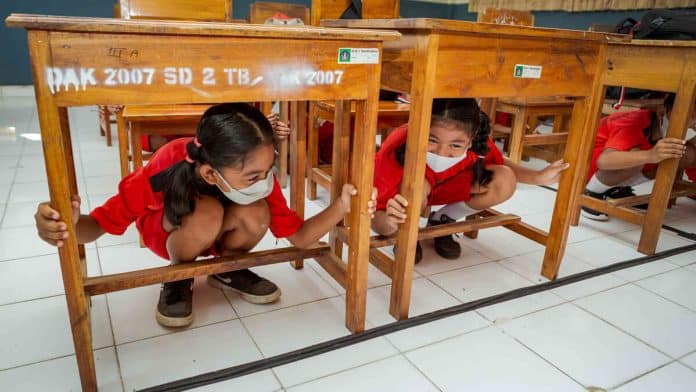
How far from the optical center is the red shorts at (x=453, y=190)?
1.82 meters

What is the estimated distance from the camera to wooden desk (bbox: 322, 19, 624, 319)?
47.9 inches

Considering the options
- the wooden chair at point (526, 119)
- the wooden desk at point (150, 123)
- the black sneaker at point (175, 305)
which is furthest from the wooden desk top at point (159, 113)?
the wooden chair at point (526, 119)

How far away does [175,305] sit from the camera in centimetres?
141

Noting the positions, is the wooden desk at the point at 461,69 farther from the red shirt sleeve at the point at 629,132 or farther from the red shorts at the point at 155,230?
the red shirt sleeve at the point at 629,132

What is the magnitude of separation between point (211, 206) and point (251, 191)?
0.15 m

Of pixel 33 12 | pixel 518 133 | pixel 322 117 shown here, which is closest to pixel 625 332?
pixel 322 117

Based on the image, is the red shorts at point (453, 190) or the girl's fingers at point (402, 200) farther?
the red shorts at point (453, 190)

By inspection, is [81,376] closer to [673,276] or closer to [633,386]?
[633,386]

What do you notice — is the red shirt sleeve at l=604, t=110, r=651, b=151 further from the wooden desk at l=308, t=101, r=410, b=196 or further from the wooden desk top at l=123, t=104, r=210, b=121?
the wooden desk top at l=123, t=104, r=210, b=121

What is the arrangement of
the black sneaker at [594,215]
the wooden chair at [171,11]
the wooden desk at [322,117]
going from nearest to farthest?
the wooden chair at [171,11] → the wooden desk at [322,117] → the black sneaker at [594,215]

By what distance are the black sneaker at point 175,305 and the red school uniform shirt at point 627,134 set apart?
6.16ft

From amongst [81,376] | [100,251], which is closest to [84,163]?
[100,251]

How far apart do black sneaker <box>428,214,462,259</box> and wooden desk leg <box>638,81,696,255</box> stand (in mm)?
783

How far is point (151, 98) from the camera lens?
948mm
